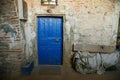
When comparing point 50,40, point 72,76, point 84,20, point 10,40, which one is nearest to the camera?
point 10,40

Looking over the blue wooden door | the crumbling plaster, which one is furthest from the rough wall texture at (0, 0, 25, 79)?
the blue wooden door

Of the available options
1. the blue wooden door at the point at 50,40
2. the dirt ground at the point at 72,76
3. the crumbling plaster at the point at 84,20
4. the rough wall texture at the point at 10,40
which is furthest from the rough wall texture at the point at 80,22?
the dirt ground at the point at 72,76

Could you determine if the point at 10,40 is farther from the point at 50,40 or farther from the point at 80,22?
the point at 80,22

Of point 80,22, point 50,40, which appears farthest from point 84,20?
point 50,40

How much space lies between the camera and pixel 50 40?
6383 millimetres

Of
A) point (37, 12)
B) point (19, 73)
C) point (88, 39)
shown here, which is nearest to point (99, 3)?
point (88, 39)

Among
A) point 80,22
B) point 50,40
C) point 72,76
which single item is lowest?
point 72,76

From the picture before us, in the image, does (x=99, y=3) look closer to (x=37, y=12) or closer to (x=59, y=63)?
(x=37, y=12)

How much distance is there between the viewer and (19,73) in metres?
5.62

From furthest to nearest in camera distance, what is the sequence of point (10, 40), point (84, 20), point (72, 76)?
point (84, 20) < point (72, 76) < point (10, 40)

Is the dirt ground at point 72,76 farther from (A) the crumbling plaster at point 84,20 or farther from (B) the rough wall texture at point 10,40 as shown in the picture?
(A) the crumbling plaster at point 84,20

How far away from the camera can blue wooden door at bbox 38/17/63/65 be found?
20.5ft

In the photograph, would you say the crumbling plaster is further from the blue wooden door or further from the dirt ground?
the dirt ground

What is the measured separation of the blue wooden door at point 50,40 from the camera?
20.5 feet
